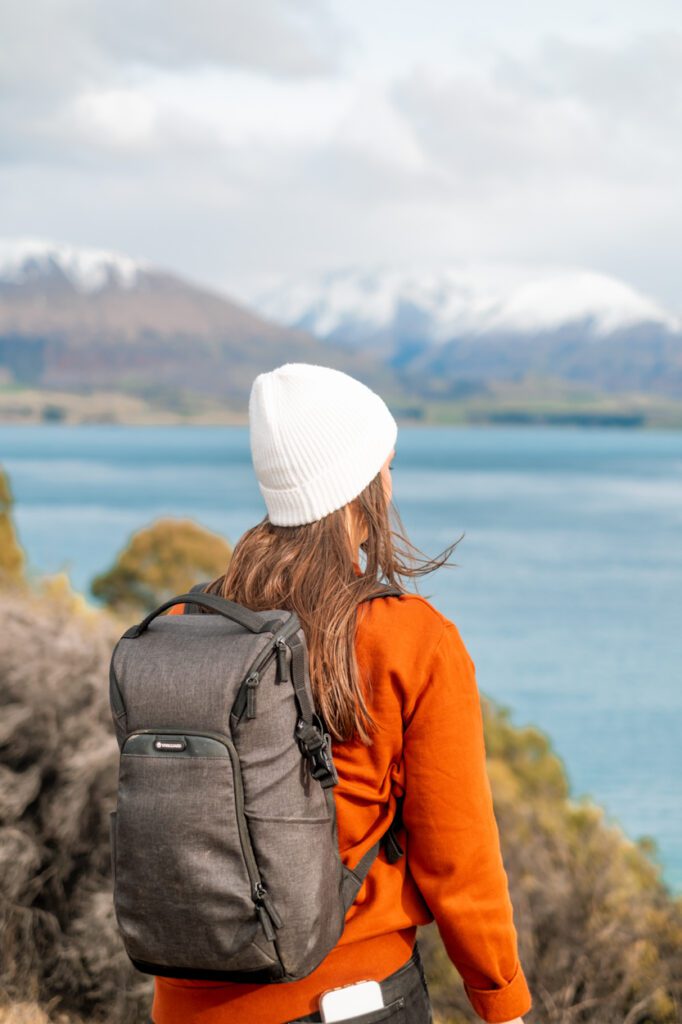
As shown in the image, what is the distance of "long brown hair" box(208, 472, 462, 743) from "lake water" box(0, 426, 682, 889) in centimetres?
34

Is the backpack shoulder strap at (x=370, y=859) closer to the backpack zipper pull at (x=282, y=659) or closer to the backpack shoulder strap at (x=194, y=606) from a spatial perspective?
the backpack zipper pull at (x=282, y=659)

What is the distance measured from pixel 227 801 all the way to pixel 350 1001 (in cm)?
42

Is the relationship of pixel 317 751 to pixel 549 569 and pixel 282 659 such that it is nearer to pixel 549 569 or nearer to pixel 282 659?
pixel 282 659

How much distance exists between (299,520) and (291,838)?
52cm

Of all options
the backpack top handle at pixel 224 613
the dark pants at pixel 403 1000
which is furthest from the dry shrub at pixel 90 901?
the backpack top handle at pixel 224 613

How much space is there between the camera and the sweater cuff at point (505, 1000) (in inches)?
72.0

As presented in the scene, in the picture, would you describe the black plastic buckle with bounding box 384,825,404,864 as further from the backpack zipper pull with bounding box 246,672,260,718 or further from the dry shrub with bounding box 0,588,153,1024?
the dry shrub with bounding box 0,588,153,1024

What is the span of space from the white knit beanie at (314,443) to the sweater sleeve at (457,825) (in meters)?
0.31

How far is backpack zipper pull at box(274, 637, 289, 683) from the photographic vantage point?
1.64 m

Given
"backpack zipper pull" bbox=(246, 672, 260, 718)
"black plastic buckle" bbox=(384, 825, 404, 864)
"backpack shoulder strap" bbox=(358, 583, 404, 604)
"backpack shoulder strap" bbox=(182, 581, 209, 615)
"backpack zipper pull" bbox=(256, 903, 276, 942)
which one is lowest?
"backpack zipper pull" bbox=(256, 903, 276, 942)

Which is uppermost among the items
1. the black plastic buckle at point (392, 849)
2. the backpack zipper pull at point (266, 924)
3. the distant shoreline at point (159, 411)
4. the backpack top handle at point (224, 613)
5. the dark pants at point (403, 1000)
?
the backpack top handle at point (224, 613)

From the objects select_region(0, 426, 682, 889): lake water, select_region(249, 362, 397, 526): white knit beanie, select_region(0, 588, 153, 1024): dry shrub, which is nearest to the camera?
select_region(249, 362, 397, 526): white knit beanie

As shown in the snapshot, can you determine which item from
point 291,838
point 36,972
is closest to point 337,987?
point 291,838

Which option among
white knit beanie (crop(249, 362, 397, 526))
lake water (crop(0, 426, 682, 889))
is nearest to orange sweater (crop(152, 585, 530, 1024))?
white knit beanie (crop(249, 362, 397, 526))
